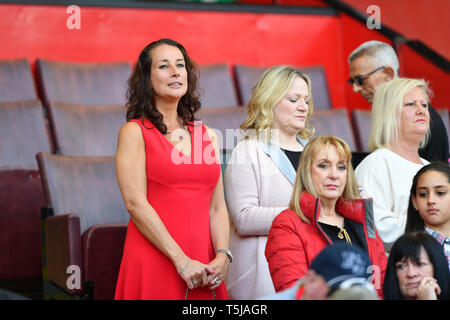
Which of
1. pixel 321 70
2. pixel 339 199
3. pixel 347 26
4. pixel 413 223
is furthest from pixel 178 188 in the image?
pixel 347 26

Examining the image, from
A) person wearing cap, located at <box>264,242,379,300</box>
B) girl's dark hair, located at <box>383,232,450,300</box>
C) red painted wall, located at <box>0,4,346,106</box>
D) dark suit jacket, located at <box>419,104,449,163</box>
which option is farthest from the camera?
red painted wall, located at <box>0,4,346,106</box>

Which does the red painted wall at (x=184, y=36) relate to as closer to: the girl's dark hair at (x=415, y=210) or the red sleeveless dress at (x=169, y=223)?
the red sleeveless dress at (x=169, y=223)

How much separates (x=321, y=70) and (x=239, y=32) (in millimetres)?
260

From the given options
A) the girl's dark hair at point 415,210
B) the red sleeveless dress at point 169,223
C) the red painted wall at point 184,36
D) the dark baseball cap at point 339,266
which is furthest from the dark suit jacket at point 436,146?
the red painted wall at point 184,36

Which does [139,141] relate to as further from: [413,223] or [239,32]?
[239,32]

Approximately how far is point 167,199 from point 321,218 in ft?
0.62

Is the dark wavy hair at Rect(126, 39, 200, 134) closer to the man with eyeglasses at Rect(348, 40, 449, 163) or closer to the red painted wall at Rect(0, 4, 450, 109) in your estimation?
the man with eyeglasses at Rect(348, 40, 449, 163)

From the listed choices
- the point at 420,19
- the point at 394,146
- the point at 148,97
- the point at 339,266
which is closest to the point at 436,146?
the point at 394,146

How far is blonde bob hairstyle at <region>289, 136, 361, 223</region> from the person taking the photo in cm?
85

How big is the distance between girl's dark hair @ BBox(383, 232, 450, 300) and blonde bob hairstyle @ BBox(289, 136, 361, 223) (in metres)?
0.10

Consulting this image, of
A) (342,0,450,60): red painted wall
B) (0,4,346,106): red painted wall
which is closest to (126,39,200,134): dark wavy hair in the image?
(0,4,346,106): red painted wall

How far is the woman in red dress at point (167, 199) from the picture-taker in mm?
857

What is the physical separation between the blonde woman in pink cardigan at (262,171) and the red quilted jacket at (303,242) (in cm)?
10
